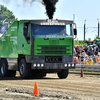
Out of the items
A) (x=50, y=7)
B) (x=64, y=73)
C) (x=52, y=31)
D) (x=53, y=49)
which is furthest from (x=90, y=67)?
(x=52, y=31)

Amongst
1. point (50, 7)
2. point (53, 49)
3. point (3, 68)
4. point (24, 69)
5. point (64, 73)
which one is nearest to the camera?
point (53, 49)

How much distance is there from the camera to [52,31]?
1781 centimetres

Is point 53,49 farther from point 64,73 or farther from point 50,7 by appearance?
point 50,7

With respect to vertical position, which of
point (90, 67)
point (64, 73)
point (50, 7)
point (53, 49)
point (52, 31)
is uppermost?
point (50, 7)

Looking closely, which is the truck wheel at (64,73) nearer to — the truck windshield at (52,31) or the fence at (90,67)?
the truck windshield at (52,31)

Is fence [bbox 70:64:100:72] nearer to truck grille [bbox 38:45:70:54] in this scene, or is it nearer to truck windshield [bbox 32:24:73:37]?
truck grille [bbox 38:45:70:54]

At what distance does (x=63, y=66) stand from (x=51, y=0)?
1074cm

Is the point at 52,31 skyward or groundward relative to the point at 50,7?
groundward

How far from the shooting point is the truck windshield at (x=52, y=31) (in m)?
17.7

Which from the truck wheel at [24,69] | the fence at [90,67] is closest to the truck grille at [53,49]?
the truck wheel at [24,69]

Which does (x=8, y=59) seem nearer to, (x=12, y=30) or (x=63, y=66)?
(x=12, y=30)

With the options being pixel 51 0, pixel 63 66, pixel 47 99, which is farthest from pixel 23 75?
pixel 51 0

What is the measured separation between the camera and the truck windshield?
17.7 m

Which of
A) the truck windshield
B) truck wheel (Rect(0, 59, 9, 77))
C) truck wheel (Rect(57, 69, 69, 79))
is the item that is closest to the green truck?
the truck windshield
